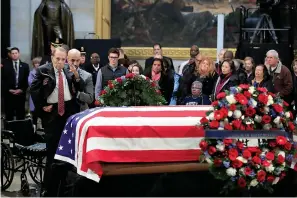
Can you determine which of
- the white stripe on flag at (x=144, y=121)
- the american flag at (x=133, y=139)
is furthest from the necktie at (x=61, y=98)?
the white stripe on flag at (x=144, y=121)

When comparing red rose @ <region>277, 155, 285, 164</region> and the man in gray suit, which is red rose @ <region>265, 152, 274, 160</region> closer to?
red rose @ <region>277, 155, 285, 164</region>

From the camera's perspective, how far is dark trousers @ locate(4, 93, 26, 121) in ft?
42.7

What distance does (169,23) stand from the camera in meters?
16.3

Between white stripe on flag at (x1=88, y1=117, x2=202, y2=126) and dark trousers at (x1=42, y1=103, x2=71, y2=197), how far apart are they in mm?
1167

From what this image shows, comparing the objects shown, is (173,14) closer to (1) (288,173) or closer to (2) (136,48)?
(2) (136,48)

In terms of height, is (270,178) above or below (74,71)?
below

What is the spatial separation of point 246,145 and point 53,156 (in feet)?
7.46

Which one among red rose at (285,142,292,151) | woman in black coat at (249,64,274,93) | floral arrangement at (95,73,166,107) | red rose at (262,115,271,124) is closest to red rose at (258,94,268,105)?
red rose at (262,115,271,124)

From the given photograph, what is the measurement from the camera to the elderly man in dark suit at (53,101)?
7629 millimetres

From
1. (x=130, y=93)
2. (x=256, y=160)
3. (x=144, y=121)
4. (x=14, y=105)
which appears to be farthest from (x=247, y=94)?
(x=14, y=105)

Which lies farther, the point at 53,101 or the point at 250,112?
the point at 53,101

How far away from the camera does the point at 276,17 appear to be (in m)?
14.7

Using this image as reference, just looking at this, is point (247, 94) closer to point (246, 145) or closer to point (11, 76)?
point (246, 145)

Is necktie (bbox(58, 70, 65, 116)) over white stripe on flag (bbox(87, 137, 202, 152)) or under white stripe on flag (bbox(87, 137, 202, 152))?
over
